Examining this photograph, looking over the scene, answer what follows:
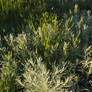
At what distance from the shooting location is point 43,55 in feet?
6.40

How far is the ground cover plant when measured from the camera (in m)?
1.51

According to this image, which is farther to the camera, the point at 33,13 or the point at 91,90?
the point at 33,13

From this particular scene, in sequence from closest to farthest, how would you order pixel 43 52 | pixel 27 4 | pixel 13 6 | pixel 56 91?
1. pixel 56 91
2. pixel 43 52
3. pixel 13 6
4. pixel 27 4

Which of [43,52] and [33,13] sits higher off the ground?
[33,13]

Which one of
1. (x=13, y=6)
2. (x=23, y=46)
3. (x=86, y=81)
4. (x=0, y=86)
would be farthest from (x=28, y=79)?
(x=13, y=6)

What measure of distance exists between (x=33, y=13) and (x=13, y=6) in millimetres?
408

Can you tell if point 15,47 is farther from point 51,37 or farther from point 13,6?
point 13,6

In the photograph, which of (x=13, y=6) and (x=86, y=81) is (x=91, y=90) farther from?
(x=13, y=6)

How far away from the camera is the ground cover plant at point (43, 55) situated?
1510 millimetres

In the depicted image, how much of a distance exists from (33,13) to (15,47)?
1105 millimetres

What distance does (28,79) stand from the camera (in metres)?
1.45

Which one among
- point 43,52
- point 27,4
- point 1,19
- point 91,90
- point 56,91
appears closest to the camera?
point 56,91

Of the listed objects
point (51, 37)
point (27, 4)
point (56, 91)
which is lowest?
point (56, 91)

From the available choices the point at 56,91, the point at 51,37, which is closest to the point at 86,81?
the point at 56,91
